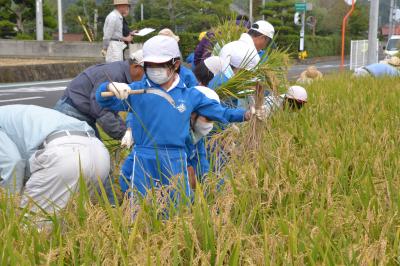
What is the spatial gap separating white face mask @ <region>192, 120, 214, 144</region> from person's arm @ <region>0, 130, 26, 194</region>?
0.84 meters

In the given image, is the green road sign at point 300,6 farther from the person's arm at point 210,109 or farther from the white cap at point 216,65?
the person's arm at point 210,109

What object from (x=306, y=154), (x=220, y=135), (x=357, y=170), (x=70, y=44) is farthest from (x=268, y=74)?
(x=70, y=44)

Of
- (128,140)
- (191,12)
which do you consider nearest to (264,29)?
(128,140)

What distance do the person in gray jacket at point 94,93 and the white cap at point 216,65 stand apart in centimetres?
54

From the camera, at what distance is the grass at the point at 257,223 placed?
174cm

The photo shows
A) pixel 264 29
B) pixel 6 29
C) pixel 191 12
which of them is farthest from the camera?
pixel 191 12

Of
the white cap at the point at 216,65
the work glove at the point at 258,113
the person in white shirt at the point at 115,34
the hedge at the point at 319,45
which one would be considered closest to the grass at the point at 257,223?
the work glove at the point at 258,113

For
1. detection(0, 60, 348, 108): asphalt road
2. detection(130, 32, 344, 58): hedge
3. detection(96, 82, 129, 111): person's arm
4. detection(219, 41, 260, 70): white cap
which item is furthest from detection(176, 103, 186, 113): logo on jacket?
detection(130, 32, 344, 58): hedge

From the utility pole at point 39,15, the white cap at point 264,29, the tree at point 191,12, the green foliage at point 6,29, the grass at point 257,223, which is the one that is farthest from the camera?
the tree at point 191,12

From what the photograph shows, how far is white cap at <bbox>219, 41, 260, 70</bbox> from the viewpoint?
158 inches

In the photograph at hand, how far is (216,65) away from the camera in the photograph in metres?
4.17

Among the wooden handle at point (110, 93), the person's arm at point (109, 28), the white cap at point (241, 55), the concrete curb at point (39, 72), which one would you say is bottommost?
the concrete curb at point (39, 72)

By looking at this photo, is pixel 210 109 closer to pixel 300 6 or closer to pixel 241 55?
pixel 241 55

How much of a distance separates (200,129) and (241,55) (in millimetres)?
909
